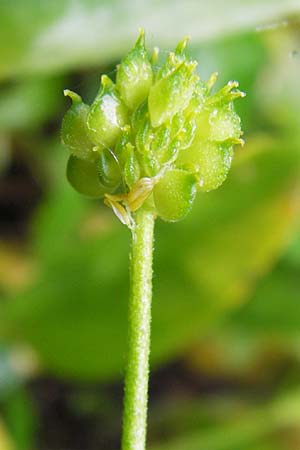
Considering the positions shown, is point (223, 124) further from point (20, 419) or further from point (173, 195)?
point (20, 419)

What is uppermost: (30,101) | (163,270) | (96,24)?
(30,101)

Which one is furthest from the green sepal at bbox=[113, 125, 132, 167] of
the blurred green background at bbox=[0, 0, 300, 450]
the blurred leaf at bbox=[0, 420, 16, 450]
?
the blurred leaf at bbox=[0, 420, 16, 450]

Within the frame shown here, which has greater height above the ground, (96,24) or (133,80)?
(96,24)

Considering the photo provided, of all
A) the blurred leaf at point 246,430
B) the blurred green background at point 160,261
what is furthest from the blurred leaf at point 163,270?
the blurred leaf at point 246,430

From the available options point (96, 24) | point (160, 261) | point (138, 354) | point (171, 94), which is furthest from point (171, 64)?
point (160, 261)

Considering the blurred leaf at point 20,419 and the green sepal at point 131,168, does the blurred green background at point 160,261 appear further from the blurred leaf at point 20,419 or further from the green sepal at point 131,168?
the green sepal at point 131,168

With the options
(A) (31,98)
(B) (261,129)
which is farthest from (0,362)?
(B) (261,129)

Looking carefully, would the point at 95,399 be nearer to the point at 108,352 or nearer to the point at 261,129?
the point at 108,352
